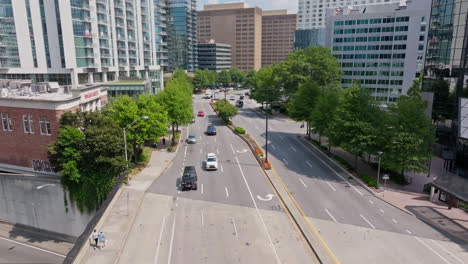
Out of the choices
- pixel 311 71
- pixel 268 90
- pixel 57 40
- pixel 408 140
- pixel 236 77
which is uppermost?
pixel 57 40

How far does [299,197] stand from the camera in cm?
3331

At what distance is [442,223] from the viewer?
1104 inches

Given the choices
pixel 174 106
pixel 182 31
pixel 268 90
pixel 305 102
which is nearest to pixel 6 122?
pixel 174 106

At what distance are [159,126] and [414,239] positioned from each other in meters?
31.7

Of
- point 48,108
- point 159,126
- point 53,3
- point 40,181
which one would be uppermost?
point 53,3

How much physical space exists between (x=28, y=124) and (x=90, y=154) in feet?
42.5

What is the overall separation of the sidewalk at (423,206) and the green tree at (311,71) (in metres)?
40.9

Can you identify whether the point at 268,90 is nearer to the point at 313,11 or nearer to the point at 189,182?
the point at 189,182

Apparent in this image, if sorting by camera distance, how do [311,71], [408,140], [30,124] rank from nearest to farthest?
[408,140]
[30,124]
[311,71]

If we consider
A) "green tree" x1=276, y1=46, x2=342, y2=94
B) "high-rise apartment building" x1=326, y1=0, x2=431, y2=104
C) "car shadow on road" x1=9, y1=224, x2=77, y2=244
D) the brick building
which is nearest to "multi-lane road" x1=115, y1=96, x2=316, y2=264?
the brick building

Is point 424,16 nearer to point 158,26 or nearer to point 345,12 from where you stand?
point 345,12

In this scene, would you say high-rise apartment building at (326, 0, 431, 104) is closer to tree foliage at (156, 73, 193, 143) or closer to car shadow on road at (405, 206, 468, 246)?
tree foliage at (156, 73, 193, 143)

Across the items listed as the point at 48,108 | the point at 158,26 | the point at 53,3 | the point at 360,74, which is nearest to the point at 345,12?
the point at 360,74

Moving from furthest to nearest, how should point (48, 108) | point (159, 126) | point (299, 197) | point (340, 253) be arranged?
point (159, 126), point (48, 108), point (299, 197), point (340, 253)
